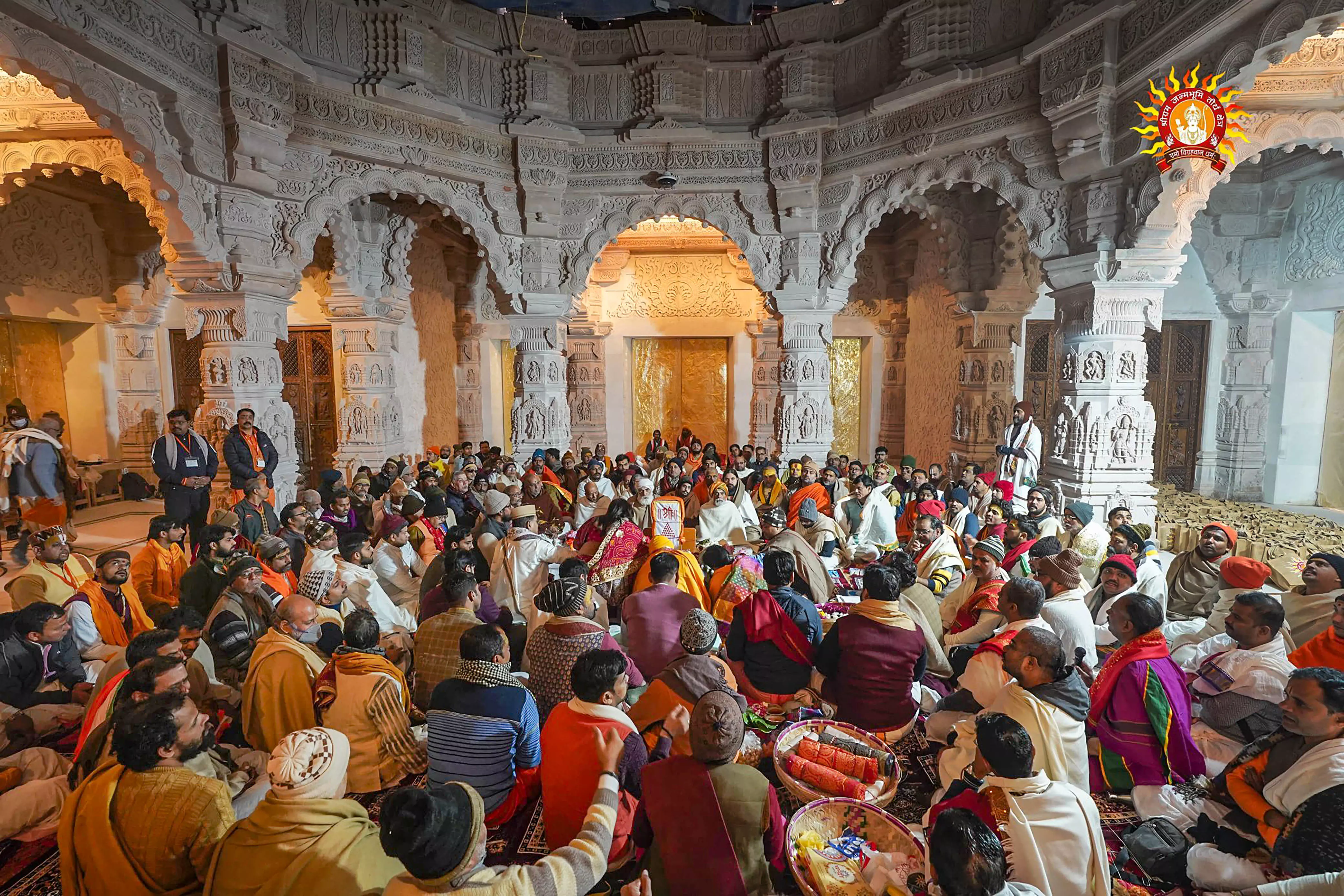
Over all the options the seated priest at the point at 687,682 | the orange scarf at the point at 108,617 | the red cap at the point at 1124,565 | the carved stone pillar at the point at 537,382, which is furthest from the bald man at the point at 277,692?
the carved stone pillar at the point at 537,382

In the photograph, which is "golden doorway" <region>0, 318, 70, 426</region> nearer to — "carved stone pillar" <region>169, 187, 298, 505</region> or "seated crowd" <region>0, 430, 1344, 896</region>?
"carved stone pillar" <region>169, 187, 298, 505</region>

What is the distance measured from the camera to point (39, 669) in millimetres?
3213

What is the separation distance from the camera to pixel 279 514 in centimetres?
634

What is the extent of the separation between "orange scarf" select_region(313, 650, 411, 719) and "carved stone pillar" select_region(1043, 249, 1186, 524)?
20.0ft

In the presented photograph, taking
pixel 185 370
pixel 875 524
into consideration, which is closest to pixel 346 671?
pixel 875 524

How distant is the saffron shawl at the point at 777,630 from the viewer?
11.1 feet

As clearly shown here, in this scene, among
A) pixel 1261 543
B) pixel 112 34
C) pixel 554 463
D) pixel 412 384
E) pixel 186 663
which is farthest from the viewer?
pixel 412 384

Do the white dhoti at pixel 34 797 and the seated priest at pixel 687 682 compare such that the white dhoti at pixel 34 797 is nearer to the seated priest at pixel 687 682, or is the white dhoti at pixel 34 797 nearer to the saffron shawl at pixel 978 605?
the seated priest at pixel 687 682

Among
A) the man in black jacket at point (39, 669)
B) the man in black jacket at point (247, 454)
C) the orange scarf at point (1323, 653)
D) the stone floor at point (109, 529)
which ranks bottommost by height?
the stone floor at point (109, 529)

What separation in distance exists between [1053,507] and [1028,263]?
4.27 meters

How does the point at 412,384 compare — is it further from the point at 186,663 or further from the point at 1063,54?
the point at 1063,54

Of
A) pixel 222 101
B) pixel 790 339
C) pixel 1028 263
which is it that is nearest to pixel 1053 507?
pixel 790 339

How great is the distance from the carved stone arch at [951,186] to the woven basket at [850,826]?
6.26 metres

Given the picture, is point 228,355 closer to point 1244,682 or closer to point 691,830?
point 691,830
